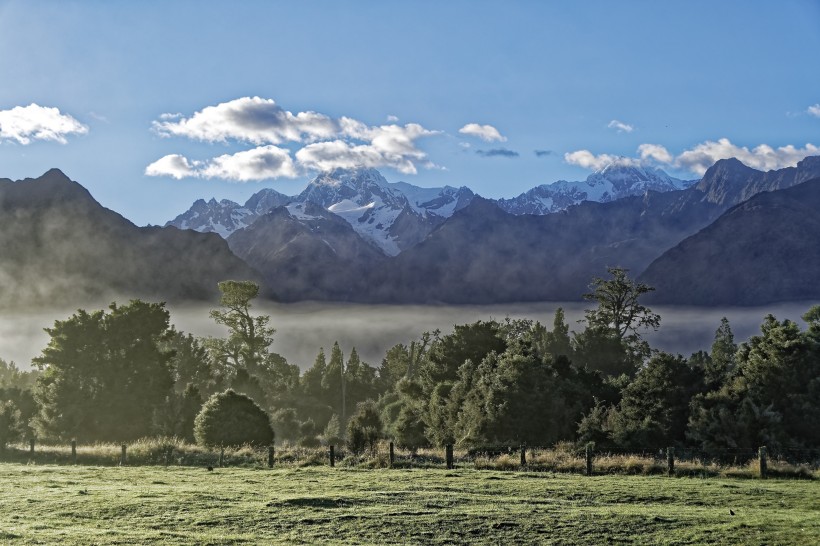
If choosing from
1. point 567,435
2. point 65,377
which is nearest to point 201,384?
point 65,377

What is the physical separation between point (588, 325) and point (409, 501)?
77.4m

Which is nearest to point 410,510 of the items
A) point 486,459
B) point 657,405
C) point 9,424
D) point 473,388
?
point 486,459

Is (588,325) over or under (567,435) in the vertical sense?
over

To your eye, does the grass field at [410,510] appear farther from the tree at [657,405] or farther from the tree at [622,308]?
the tree at [622,308]

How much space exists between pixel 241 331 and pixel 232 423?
4555 centimetres

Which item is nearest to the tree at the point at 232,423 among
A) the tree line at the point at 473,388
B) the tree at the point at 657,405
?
the tree line at the point at 473,388

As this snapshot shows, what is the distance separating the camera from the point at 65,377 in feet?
247

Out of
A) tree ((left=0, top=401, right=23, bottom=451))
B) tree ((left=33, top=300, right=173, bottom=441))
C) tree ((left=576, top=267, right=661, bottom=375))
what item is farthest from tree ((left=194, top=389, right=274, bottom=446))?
tree ((left=576, top=267, right=661, bottom=375))

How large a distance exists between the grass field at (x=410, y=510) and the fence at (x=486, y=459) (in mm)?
2348

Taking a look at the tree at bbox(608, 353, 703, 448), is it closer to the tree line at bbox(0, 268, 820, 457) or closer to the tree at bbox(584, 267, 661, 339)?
the tree line at bbox(0, 268, 820, 457)

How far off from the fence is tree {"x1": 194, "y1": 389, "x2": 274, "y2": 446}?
3412 millimetres

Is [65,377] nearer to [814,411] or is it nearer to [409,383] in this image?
[409,383]

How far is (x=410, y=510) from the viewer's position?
71.9ft

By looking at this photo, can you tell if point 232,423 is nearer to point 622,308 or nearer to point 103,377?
point 103,377
